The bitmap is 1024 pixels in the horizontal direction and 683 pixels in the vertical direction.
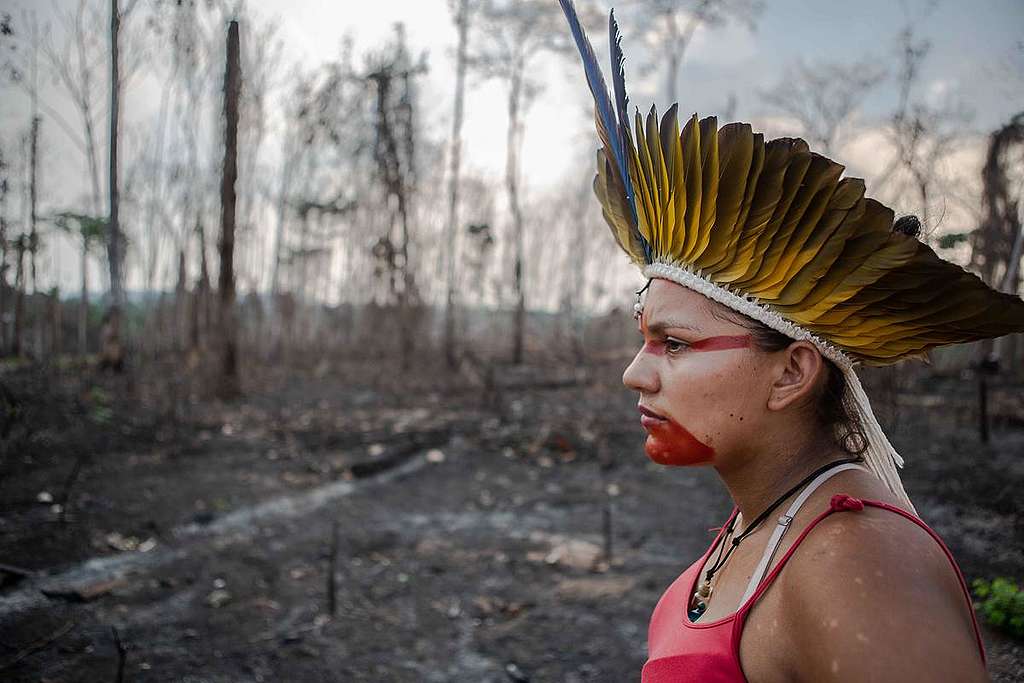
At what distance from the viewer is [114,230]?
41.2 ft

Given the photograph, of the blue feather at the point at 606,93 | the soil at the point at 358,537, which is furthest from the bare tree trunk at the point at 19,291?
the blue feather at the point at 606,93

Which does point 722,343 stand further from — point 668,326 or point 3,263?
point 3,263

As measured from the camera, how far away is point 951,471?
7.68 metres

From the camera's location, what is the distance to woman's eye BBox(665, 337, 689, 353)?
4.44ft

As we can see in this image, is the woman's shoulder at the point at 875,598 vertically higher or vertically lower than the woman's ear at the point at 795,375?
lower

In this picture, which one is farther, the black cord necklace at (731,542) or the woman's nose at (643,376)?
the woman's nose at (643,376)

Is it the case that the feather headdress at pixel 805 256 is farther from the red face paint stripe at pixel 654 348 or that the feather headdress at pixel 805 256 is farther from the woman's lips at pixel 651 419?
the woman's lips at pixel 651 419

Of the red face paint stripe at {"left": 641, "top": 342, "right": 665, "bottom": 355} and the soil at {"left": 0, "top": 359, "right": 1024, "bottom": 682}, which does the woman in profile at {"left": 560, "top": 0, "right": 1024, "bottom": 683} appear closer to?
the red face paint stripe at {"left": 641, "top": 342, "right": 665, "bottom": 355}

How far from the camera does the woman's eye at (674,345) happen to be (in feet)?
4.44

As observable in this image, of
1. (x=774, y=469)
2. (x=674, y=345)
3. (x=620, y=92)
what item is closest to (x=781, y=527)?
(x=774, y=469)

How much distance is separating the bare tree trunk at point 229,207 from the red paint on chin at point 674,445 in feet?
39.2

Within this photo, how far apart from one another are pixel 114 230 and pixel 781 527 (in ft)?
47.6

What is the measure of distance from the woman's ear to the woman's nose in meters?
0.24

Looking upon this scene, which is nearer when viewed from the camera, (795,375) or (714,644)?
(714,644)
